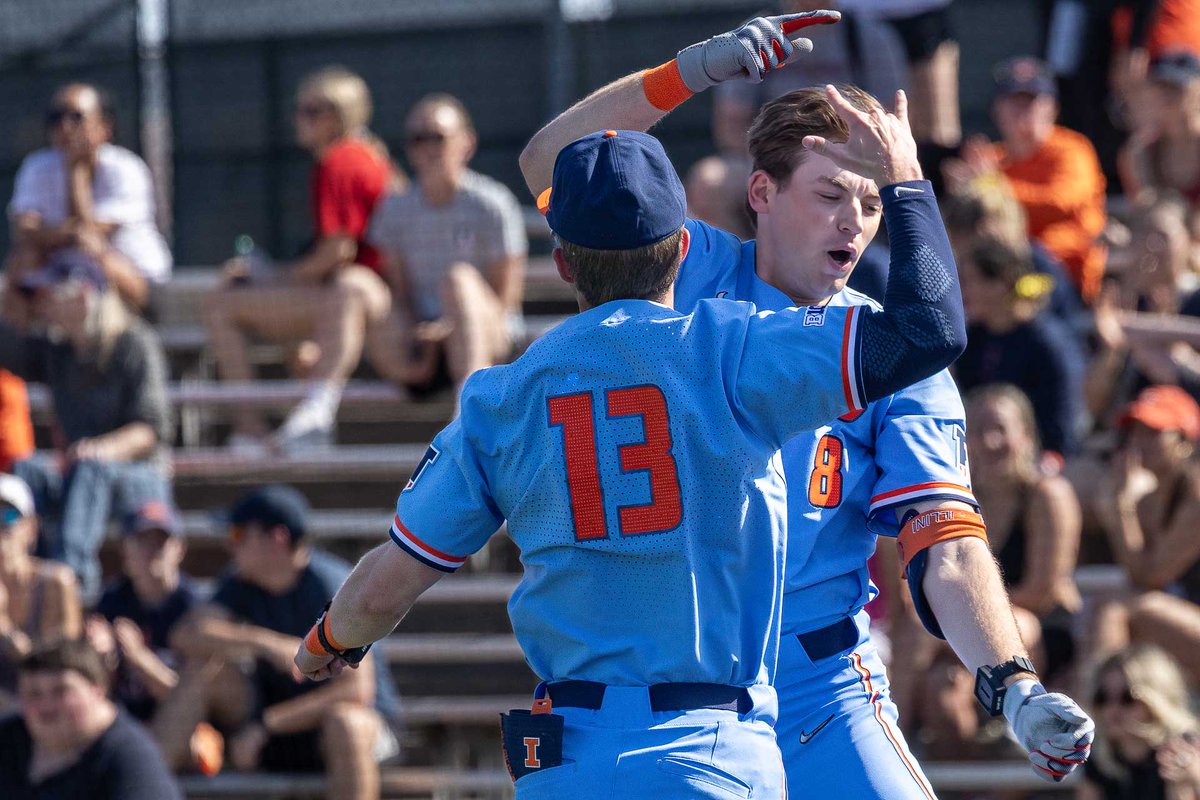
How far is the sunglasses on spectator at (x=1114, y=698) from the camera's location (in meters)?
5.70

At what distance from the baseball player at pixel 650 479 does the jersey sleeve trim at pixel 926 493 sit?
45 cm

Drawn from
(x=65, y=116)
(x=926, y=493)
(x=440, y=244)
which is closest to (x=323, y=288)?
(x=440, y=244)

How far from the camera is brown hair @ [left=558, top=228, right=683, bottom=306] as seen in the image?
287 cm

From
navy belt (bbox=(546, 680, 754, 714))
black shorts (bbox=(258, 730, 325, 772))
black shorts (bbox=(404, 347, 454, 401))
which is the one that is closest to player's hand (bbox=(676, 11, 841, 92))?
navy belt (bbox=(546, 680, 754, 714))

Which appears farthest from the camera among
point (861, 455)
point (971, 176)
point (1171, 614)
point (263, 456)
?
point (263, 456)

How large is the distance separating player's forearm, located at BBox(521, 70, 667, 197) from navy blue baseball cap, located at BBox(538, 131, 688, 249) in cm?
67

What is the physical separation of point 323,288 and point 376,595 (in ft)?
18.1

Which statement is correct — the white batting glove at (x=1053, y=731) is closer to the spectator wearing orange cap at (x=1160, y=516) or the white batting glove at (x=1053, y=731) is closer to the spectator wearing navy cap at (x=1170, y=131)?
the spectator wearing orange cap at (x=1160, y=516)

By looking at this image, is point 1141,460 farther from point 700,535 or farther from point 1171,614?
point 700,535

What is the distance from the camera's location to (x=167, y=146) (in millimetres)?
10062

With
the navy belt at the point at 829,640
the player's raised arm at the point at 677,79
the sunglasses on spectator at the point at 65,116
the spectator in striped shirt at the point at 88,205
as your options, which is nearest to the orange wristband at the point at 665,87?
the player's raised arm at the point at 677,79

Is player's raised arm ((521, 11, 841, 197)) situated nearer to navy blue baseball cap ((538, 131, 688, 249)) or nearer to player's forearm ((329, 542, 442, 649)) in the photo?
navy blue baseball cap ((538, 131, 688, 249))

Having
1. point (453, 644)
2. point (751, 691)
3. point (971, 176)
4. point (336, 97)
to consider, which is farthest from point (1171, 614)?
point (336, 97)

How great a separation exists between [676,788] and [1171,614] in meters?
4.04
